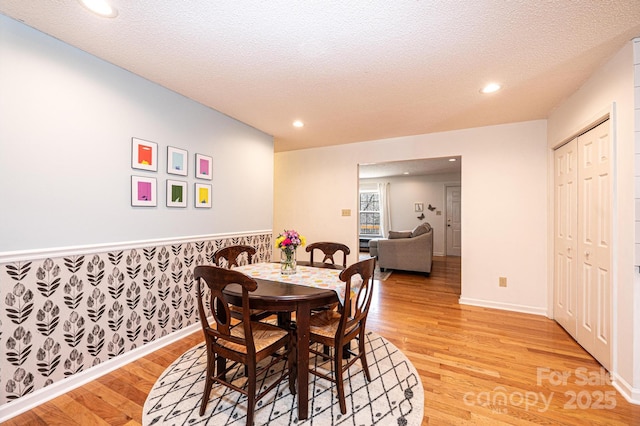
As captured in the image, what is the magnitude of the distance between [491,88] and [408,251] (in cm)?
346

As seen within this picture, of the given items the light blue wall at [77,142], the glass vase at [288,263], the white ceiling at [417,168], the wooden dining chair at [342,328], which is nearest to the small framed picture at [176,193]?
the light blue wall at [77,142]

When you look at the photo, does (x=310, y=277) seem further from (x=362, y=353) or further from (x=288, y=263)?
(x=362, y=353)

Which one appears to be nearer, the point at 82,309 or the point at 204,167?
the point at 82,309

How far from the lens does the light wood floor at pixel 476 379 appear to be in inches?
64.7

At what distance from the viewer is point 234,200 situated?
336 centimetres

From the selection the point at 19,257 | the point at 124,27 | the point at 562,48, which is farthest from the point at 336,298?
the point at 562,48

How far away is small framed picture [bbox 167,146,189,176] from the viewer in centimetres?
257

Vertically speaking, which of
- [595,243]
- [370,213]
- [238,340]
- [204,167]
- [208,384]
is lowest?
[208,384]

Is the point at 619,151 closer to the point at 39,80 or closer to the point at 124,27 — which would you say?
the point at 124,27

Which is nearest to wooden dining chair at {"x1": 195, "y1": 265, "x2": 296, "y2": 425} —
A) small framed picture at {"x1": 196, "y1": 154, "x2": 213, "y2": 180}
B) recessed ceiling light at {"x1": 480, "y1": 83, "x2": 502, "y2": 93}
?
small framed picture at {"x1": 196, "y1": 154, "x2": 213, "y2": 180}

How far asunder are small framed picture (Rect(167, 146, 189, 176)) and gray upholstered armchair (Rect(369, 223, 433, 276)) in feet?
13.4

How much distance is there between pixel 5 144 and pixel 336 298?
2231mm

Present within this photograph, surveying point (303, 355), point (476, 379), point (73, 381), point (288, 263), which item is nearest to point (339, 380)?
point (303, 355)

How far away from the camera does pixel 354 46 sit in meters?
1.87
